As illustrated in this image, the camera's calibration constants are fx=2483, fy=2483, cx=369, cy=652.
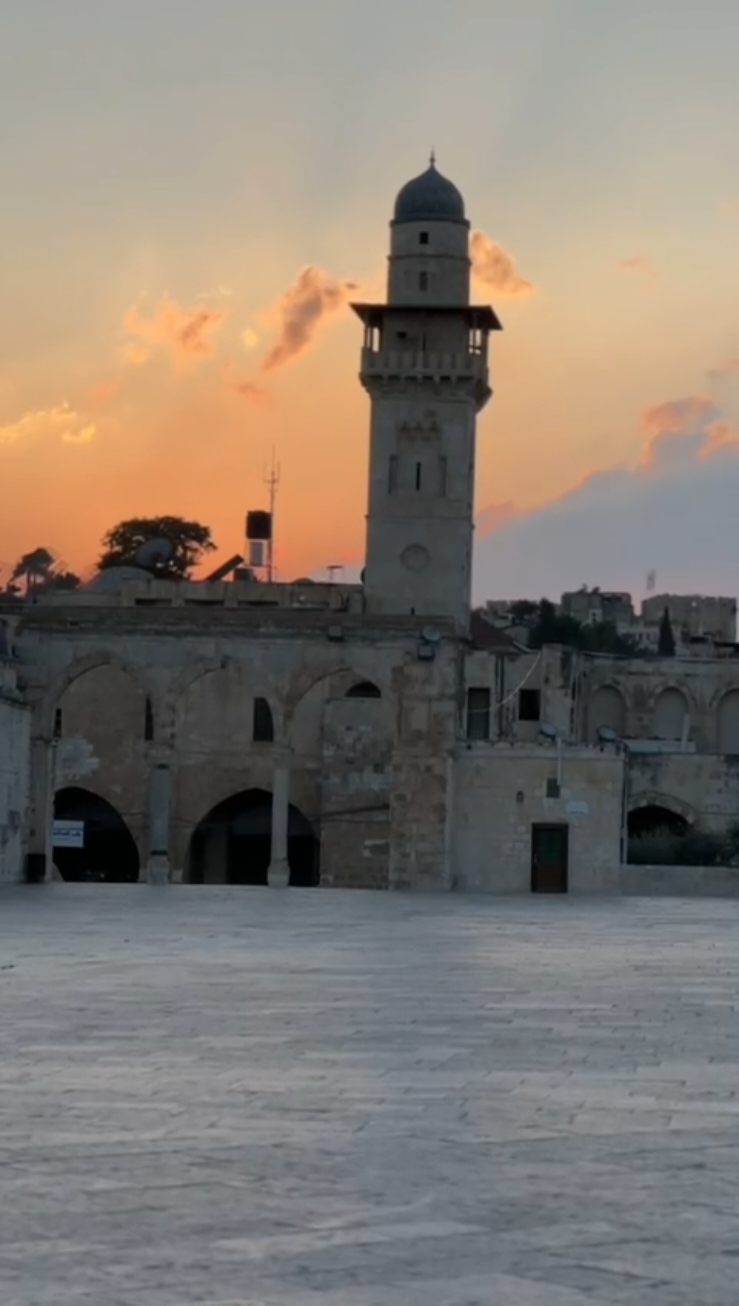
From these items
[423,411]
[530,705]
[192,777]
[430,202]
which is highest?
[430,202]

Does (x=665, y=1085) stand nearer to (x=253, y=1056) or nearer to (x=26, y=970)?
(x=253, y=1056)

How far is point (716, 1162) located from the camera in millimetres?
7262

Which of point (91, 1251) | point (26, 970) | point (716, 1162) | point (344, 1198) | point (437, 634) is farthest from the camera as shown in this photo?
point (437, 634)

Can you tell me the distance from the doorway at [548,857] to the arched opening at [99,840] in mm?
27524

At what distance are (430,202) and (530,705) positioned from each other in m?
16.6

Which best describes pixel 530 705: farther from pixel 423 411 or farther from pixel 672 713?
pixel 423 411

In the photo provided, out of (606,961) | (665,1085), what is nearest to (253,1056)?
(665,1085)

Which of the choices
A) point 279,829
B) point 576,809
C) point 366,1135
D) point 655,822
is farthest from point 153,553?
point 366,1135

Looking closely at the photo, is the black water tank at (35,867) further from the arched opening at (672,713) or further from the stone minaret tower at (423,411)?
the arched opening at (672,713)

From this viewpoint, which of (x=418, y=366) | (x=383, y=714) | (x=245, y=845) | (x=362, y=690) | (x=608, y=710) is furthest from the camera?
(x=608, y=710)

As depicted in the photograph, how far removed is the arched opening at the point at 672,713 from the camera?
82.4 meters

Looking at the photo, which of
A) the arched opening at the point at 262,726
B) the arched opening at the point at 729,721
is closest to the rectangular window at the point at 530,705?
the arched opening at the point at 729,721

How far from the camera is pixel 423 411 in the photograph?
68750mm

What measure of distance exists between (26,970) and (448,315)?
177ft
